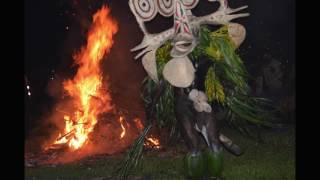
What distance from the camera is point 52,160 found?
6156mm

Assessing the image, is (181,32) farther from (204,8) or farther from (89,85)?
(89,85)

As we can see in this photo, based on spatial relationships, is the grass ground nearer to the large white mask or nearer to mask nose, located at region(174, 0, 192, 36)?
the large white mask

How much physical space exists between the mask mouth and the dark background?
0.78 feet

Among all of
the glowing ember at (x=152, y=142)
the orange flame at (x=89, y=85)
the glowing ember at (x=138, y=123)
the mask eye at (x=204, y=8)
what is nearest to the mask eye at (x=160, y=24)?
the mask eye at (x=204, y=8)

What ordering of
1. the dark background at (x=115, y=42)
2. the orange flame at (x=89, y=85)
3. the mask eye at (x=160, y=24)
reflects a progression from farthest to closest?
the orange flame at (x=89, y=85) → the dark background at (x=115, y=42) → the mask eye at (x=160, y=24)

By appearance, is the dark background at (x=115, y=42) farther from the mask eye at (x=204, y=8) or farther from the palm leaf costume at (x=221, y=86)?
the palm leaf costume at (x=221, y=86)

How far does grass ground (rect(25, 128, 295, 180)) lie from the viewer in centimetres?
572

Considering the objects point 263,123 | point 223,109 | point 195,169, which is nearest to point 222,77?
point 223,109

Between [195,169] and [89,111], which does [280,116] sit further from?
[89,111]

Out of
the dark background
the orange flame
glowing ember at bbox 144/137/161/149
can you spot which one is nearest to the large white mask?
the dark background

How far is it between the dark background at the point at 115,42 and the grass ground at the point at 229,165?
0.62 m

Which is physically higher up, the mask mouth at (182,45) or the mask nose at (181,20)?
the mask nose at (181,20)

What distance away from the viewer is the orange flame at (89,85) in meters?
6.15

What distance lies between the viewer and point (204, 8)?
228 inches
